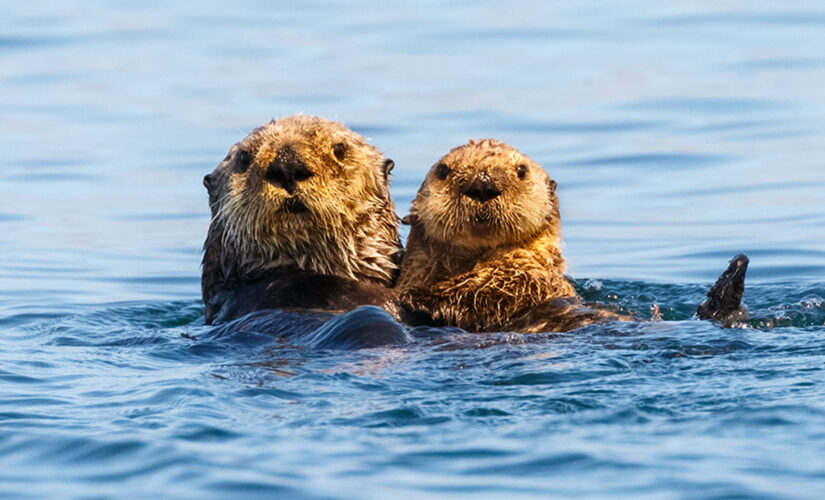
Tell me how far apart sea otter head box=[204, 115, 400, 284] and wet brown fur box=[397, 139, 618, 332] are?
0.36 metres

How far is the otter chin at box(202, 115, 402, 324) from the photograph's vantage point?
6270 mm

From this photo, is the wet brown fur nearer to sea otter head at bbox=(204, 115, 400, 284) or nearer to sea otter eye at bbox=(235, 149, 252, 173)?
sea otter head at bbox=(204, 115, 400, 284)

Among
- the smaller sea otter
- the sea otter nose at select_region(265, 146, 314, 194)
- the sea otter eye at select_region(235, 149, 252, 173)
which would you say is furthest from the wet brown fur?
the sea otter eye at select_region(235, 149, 252, 173)

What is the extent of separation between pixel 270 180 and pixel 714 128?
8210 millimetres

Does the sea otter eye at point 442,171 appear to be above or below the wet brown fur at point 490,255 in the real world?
above

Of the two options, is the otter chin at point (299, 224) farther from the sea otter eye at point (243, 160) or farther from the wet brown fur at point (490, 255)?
the wet brown fur at point (490, 255)

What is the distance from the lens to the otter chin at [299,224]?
627 cm

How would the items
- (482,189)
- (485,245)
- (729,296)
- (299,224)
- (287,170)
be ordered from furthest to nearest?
(299,224) → (485,245) → (287,170) → (482,189) → (729,296)

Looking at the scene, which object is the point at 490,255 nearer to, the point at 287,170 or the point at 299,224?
the point at 299,224

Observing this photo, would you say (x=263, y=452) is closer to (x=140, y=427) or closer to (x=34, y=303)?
(x=140, y=427)

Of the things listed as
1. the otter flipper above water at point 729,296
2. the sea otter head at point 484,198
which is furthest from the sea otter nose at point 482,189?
the otter flipper above water at point 729,296

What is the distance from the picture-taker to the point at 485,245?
20.6 ft

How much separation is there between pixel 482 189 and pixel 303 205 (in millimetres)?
943

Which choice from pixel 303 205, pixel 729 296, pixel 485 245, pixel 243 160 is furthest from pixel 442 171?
pixel 729 296
